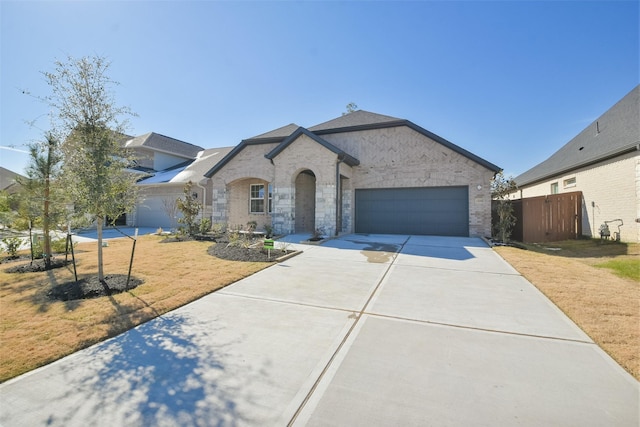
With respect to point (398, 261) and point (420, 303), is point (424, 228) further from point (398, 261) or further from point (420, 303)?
point (420, 303)

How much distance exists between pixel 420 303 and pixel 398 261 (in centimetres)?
320

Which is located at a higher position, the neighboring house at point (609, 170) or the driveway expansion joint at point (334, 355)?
the neighboring house at point (609, 170)

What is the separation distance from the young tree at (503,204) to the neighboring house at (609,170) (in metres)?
3.64

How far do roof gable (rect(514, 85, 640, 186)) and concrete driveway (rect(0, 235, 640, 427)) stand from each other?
11.5 meters

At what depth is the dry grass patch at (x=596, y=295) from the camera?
3.24 m

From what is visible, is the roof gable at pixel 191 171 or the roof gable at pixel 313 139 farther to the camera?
the roof gable at pixel 191 171

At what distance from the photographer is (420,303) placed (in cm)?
459

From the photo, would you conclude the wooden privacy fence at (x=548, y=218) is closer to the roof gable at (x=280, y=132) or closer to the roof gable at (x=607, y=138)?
the roof gable at (x=607, y=138)

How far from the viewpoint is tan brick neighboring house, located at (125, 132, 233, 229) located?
1800 cm

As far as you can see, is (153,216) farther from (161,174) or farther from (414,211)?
(414,211)

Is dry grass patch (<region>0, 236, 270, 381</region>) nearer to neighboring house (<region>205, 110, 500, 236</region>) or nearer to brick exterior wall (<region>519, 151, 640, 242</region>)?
neighboring house (<region>205, 110, 500, 236</region>)

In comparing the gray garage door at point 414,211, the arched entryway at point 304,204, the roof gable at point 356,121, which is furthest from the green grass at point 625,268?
the arched entryway at point 304,204

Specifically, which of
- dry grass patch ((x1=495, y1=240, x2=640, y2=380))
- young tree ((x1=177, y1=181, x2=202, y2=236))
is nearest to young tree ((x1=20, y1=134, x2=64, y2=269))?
young tree ((x1=177, y1=181, x2=202, y2=236))

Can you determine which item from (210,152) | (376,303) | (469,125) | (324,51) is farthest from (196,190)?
(469,125)
